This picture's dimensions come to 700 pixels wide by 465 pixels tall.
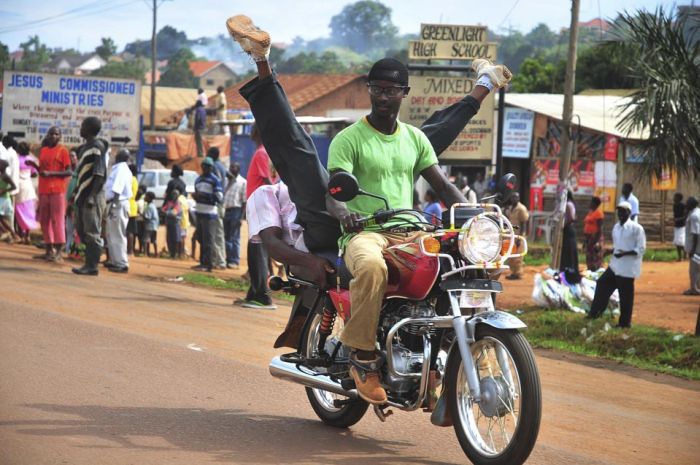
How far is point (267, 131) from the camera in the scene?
22.4 ft

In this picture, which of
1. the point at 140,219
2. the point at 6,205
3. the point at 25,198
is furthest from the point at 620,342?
the point at 25,198

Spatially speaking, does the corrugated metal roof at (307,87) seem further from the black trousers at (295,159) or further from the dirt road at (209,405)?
the black trousers at (295,159)

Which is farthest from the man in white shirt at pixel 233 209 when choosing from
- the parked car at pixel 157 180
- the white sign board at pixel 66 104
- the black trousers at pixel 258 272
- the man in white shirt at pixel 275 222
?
the parked car at pixel 157 180

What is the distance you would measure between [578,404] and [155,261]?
13.2m

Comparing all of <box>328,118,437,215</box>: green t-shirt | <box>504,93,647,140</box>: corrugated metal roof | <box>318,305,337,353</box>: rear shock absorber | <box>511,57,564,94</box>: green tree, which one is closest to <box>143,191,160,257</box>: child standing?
<box>504,93,647,140</box>: corrugated metal roof

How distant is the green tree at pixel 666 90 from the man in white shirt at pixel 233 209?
311 inches

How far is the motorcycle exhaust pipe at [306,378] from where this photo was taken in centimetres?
635

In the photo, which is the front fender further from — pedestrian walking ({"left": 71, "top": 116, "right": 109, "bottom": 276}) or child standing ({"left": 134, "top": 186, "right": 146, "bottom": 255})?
child standing ({"left": 134, "top": 186, "right": 146, "bottom": 255})

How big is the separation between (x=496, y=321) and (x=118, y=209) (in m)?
11.6

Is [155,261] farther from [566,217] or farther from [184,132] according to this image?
[184,132]

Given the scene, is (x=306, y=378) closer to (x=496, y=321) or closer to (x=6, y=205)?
(x=496, y=321)

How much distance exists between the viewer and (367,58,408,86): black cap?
635 centimetres

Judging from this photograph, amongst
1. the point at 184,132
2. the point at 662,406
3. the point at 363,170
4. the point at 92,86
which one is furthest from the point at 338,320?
the point at 184,132

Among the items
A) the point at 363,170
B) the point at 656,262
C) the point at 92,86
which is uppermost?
the point at 92,86
